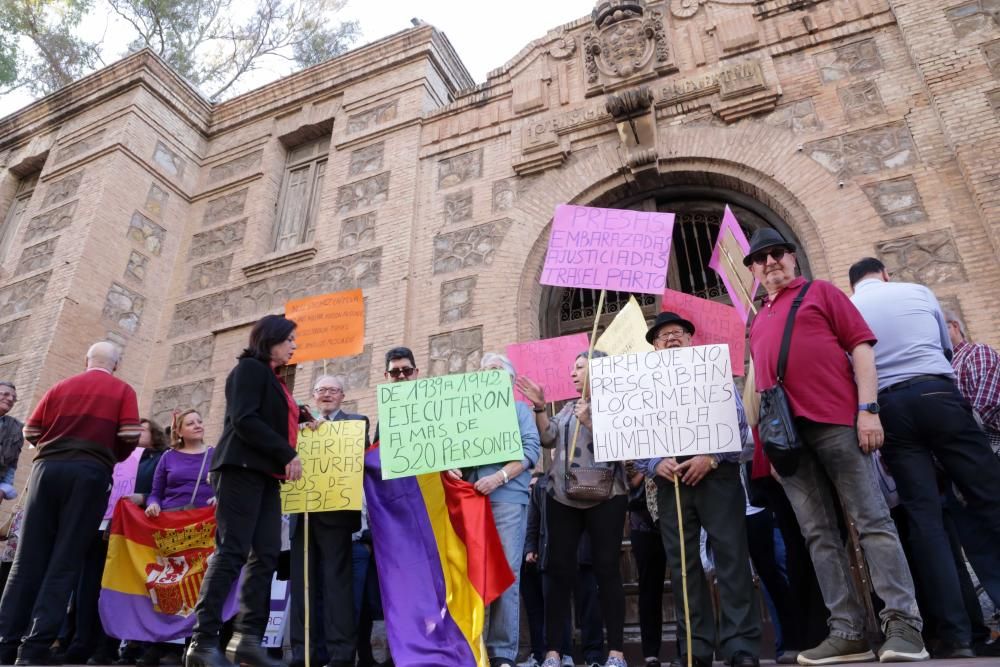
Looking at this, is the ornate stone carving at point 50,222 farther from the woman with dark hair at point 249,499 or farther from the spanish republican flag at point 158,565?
the woman with dark hair at point 249,499

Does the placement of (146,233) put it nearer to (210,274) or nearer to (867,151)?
(210,274)

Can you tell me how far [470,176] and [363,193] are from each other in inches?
70.3

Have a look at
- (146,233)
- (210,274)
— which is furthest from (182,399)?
(146,233)

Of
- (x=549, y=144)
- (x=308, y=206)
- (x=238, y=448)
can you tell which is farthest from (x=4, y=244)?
(x=238, y=448)

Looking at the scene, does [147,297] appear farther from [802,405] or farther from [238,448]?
[802,405]

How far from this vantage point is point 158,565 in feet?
16.6

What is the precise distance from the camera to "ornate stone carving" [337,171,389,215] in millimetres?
10164

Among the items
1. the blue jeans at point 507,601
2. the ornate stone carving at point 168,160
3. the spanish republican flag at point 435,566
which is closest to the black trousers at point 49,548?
the spanish republican flag at point 435,566

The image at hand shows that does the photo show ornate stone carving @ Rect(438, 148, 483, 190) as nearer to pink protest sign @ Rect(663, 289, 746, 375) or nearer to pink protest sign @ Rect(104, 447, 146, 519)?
pink protest sign @ Rect(663, 289, 746, 375)

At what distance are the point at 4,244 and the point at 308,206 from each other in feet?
19.8

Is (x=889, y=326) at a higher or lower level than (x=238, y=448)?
higher

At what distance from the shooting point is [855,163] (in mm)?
7414

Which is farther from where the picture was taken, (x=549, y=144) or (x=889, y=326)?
(x=549, y=144)

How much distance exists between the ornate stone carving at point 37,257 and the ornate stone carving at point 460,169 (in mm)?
6569
